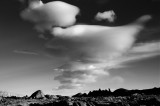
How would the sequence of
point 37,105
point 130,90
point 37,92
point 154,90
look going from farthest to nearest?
point 37,92
point 130,90
point 154,90
point 37,105

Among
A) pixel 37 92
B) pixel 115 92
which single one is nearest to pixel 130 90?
pixel 115 92

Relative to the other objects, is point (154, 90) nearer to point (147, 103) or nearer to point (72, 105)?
point (147, 103)

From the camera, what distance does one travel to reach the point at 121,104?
2744 inches

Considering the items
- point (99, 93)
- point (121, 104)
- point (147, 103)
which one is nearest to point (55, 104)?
point (121, 104)

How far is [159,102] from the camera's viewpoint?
70.8 meters

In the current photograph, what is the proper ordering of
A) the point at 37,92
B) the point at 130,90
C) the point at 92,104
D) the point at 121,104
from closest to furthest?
the point at 121,104, the point at 92,104, the point at 130,90, the point at 37,92

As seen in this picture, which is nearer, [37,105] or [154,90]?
[37,105]

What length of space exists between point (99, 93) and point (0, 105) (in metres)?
73.2

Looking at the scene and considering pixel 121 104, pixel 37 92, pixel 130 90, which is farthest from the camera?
pixel 37 92

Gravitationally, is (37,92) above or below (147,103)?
above

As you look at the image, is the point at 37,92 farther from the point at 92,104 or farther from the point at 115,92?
the point at 92,104

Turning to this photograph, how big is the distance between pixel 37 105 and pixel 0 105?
15.7 m

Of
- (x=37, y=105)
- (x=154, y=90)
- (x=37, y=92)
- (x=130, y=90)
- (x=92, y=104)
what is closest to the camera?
(x=92, y=104)

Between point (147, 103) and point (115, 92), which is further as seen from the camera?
point (115, 92)
